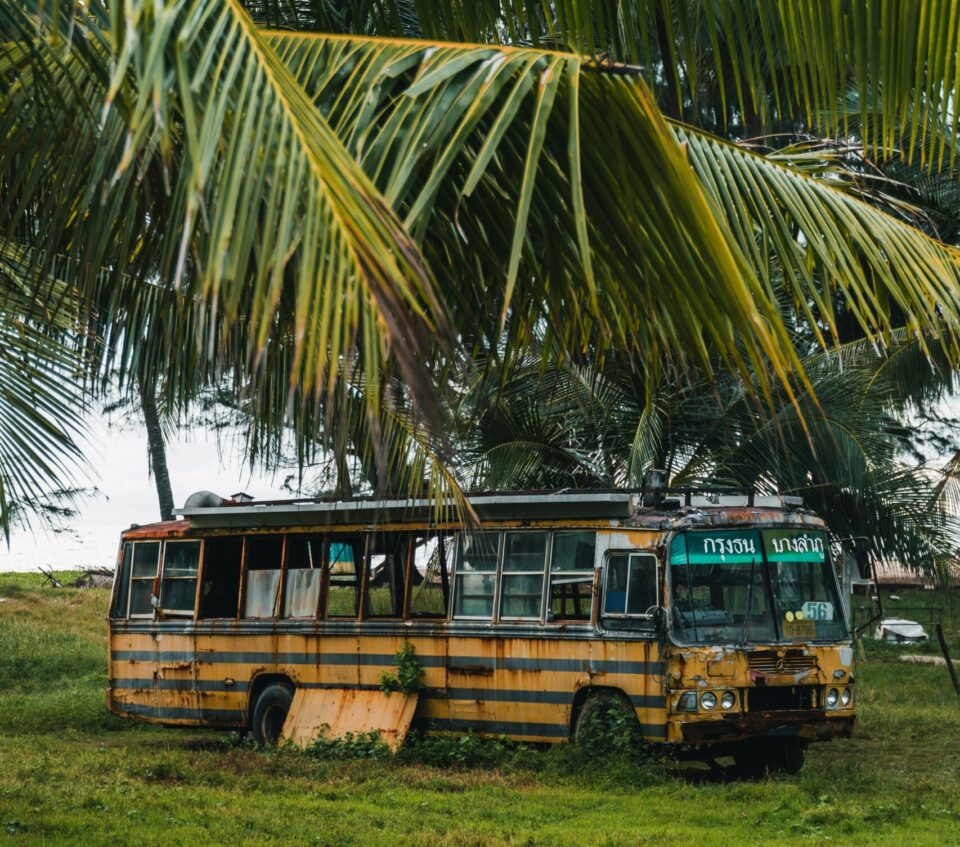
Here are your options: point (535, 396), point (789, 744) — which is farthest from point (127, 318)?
point (535, 396)

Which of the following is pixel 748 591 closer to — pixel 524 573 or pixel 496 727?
pixel 524 573

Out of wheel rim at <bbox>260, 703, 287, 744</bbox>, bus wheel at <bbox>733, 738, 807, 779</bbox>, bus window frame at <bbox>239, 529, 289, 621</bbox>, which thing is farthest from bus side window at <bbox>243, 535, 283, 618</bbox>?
bus wheel at <bbox>733, 738, 807, 779</bbox>

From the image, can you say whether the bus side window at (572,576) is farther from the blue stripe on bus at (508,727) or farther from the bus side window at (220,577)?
the bus side window at (220,577)

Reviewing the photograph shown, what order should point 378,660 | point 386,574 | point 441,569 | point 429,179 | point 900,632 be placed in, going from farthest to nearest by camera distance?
point 900,632
point 386,574
point 378,660
point 441,569
point 429,179

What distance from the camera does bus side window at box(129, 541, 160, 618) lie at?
15938 mm

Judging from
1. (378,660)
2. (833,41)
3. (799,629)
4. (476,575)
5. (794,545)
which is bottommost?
(378,660)

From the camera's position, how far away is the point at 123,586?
645 inches

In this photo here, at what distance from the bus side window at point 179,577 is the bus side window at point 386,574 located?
2551mm

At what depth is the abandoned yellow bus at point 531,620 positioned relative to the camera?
11.6m

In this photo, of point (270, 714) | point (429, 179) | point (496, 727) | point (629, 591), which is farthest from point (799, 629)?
point (429, 179)

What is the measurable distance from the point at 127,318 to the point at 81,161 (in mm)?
1884

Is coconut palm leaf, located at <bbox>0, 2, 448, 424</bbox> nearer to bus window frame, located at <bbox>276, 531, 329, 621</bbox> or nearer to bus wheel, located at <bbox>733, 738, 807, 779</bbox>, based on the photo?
bus wheel, located at <bbox>733, 738, 807, 779</bbox>

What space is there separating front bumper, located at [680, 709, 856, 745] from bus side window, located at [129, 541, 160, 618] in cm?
716

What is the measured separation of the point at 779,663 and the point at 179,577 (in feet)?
23.5
